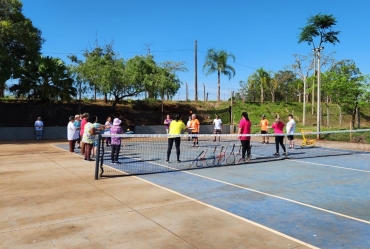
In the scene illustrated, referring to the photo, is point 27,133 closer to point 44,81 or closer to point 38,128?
point 38,128

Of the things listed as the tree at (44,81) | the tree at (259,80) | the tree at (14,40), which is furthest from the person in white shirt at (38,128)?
the tree at (259,80)

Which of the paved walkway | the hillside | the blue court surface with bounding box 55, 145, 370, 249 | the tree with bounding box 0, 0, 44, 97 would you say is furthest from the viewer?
the hillside

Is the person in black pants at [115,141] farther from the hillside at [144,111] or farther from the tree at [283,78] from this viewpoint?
the tree at [283,78]

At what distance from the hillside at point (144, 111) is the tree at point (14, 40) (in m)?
2.67

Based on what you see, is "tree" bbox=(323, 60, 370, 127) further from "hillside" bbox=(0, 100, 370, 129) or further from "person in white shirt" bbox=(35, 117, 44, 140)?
"person in white shirt" bbox=(35, 117, 44, 140)

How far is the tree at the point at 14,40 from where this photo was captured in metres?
20.5

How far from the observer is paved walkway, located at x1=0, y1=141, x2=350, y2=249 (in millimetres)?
4547

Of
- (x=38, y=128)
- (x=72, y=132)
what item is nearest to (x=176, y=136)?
(x=72, y=132)

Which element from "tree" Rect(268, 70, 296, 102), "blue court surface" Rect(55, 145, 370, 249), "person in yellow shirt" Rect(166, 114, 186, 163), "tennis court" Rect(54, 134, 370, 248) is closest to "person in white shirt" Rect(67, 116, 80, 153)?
"tennis court" Rect(54, 134, 370, 248)

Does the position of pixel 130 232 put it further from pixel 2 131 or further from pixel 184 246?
pixel 2 131

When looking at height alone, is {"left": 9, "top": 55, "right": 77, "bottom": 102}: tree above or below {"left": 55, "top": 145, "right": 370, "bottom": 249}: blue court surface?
above

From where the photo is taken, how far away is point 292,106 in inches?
→ 1642

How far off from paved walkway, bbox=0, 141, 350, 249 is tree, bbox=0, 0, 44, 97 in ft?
47.6

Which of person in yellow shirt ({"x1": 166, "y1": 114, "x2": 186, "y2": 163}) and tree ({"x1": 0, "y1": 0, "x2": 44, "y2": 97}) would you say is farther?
tree ({"x1": 0, "y1": 0, "x2": 44, "y2": 97})
